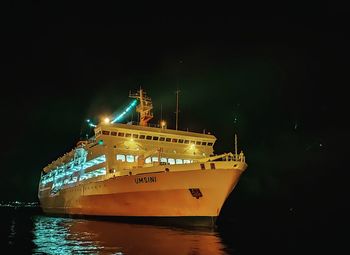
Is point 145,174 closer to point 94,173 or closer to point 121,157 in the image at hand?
point 121,157

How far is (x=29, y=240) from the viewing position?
18.0 meters

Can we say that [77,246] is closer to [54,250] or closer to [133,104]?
[54,250]

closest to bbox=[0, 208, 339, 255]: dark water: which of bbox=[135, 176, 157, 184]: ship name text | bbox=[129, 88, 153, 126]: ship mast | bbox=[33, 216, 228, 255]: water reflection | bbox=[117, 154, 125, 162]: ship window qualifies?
bbox=[33, 216, 228, 255]: water reflection

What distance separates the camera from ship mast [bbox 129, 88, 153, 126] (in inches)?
1326

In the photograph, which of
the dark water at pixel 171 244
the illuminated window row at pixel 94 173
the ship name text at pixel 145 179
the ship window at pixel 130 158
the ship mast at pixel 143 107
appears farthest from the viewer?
the ship mast at pixel 143 107

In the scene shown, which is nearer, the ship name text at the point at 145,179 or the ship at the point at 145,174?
the ship at the point at 145,174

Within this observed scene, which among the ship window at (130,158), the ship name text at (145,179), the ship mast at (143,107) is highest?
the ship mast at (143,107)

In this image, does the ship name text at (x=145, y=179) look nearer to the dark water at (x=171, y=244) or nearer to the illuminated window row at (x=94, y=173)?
the dark water at (x=171, y=244)

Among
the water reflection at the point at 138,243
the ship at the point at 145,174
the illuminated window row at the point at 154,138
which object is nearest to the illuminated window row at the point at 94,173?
the ship at the point at 145,174

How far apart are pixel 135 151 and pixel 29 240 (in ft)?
→ 42.1

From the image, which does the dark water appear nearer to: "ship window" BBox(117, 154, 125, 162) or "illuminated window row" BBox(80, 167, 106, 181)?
"ship window" BBox(117, 154, 125, 162)

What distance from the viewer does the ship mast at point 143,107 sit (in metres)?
33.7

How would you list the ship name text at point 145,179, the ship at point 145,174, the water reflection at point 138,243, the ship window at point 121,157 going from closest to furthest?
the water reflection at point 138,243, the ship at point 145,174, the ship name text at point 145,179, the ship window at point 121,157

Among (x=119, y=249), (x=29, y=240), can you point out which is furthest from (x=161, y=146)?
(x=119, y=249)
